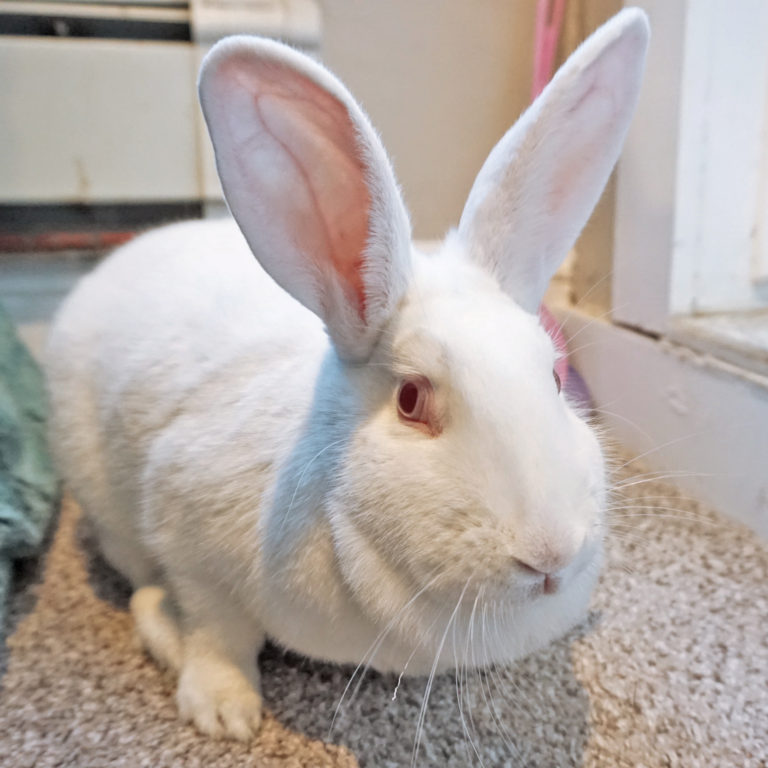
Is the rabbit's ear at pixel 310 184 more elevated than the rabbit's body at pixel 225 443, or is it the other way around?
the rabbit's ear at pixel 310 184

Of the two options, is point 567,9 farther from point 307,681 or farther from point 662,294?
point 307,681

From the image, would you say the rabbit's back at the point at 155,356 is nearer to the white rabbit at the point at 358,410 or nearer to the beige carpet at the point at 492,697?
the white rabbit at the point at 358,410

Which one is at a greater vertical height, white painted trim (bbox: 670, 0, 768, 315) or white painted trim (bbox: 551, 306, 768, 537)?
white painted trim (bbox: 670, 0, 768, 315)

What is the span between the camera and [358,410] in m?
0.77

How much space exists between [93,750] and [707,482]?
115 centimetres

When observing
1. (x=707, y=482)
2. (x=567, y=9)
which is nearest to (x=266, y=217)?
(x=707, y=482)

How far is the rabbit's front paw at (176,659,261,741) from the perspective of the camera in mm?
965

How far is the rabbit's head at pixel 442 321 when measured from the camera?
66 cm

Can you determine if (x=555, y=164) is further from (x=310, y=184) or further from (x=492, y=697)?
(x=492, y=697)

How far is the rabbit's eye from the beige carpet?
0.29 meters

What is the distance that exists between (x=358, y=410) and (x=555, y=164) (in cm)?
36

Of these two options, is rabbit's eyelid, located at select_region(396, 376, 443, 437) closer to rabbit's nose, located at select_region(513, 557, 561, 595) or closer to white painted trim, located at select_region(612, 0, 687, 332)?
rabbit's nose, located at select_region(513, 557, 561, 595)

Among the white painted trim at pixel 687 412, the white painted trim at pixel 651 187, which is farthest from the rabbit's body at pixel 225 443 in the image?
the white painted trim at pixel 651 187

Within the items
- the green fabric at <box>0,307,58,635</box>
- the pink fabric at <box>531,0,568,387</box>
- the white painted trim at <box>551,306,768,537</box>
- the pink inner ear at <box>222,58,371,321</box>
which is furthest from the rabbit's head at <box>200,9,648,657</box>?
the pink fabric at <box>531,0,568,387</box>
